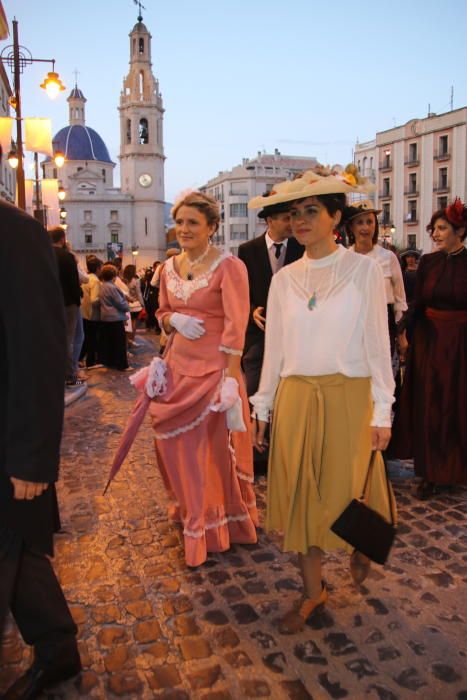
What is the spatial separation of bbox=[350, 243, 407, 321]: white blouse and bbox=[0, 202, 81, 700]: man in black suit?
153 inches

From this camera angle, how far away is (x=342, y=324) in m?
2.87

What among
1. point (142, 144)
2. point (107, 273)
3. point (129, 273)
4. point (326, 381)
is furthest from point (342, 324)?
point (142, 144)

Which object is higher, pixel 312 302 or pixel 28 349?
pixel 312 302

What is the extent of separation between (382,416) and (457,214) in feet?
8.46

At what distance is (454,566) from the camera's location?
12.3 feet

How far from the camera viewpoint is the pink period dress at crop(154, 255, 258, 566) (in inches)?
150

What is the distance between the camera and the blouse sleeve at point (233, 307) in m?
3.78

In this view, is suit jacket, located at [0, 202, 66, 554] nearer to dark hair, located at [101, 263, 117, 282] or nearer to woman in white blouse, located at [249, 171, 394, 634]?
woman in white blouse, located at [249, 171, 394, 634]

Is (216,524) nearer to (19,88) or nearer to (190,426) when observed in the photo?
(190,426)

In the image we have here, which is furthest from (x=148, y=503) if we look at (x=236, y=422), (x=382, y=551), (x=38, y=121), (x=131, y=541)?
(x=38, y=121)

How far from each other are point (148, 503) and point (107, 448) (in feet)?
5.47

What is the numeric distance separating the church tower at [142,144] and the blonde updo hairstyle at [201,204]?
8689 centimetres

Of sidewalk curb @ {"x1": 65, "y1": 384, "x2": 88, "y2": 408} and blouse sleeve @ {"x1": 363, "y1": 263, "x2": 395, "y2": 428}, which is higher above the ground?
blouse sleeve @ {"x1": 363, "y1": 263, "x2": 395, "y2": 428}

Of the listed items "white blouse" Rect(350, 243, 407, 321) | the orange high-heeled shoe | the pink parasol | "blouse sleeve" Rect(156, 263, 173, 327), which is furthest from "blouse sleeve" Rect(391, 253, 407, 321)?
the orange high-heeled shoe
